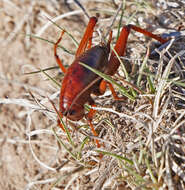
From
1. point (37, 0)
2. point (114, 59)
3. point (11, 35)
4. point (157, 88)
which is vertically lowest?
point (157, 88)

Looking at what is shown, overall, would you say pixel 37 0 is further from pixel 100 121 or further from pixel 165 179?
pixel 165 179

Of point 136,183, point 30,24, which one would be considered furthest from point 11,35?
point 136,183

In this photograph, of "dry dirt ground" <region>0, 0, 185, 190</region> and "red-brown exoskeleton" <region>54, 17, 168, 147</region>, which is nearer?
"red-brown exoskeleton" <region>54, 17, 168, 147</region>

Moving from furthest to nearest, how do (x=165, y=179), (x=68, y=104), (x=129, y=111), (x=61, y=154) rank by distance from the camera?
1. (x=61, y=154)
2. (x=129, y=111)
3. (x=68, y=104)
4. (x=165, y=179)

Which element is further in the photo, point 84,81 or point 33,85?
point 33,85

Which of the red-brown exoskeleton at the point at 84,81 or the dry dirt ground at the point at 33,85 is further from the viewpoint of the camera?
the dry dirt ground at the point at 33,85

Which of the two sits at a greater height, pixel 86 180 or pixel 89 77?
pixel 89 77

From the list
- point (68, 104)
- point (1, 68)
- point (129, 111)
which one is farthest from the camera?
point (1, 68)

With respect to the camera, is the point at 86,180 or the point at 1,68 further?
the point at 1,68
